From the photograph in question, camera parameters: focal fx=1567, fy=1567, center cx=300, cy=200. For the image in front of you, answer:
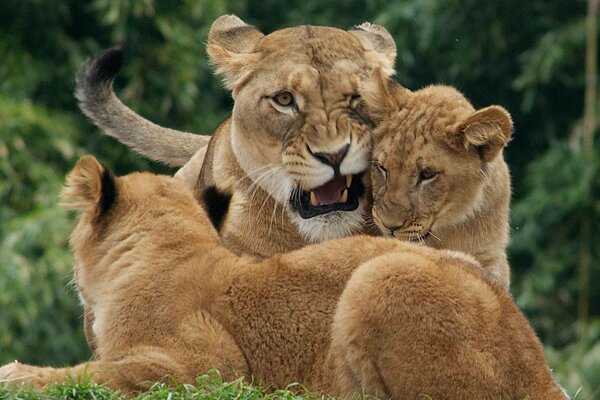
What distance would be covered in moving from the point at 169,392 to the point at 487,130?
2.04 meters

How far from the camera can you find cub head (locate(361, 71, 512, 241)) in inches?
269

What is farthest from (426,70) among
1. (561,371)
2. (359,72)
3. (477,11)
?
(359,72)

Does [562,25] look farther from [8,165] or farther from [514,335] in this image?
[514,335]

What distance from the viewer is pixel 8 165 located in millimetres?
13984

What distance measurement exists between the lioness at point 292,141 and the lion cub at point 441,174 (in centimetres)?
11

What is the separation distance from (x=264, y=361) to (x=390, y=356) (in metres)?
0.57

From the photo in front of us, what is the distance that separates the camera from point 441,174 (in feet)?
22.7

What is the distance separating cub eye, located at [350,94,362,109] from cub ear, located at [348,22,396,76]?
236 millimetres

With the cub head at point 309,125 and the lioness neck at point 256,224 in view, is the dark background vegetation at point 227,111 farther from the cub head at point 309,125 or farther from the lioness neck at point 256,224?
the cub head at point 309,125

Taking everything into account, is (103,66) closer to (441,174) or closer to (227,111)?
(441,174)

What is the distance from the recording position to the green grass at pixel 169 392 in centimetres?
552

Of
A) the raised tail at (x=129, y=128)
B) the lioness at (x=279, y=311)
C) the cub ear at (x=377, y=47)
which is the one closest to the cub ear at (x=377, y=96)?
the cub ear at (x=377, y=47)

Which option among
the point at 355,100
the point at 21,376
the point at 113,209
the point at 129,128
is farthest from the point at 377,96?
the point at 129,128

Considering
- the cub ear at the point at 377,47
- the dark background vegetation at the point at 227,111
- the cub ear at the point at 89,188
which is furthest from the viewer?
the dark background vegetation at the point at 227,111
